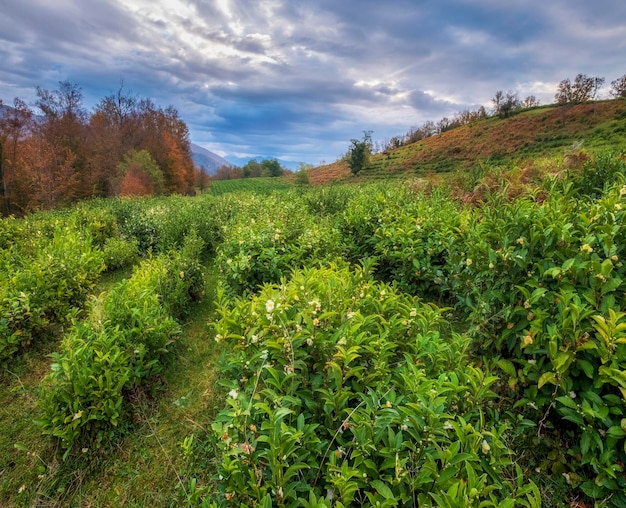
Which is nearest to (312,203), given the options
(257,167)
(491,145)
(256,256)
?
(256,256)

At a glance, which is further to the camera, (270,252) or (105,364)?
(270,252)

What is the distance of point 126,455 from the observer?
254 cm

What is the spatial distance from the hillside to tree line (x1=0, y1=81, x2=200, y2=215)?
824 inches

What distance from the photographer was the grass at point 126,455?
7.32ft

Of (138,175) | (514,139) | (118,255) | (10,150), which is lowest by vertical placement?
(118,255)

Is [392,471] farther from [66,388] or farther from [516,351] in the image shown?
[66,388]

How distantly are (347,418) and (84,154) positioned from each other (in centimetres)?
3485

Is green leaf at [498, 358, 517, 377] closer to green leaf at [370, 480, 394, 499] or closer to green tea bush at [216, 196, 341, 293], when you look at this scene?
green leaf at [370, 480, 394, 499]

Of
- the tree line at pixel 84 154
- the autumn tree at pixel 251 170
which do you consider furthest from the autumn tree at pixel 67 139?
the autumn tree at pixel 251 170

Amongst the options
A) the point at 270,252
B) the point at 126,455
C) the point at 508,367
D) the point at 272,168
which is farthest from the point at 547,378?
the point at 272,168

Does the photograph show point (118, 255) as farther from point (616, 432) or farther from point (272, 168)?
point (272, 168)

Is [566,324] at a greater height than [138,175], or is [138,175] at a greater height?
[138,175]

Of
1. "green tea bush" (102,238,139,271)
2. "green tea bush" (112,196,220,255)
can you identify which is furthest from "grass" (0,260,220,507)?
"green tea bush" (112,196,220,255)

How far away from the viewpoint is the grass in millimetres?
2232
